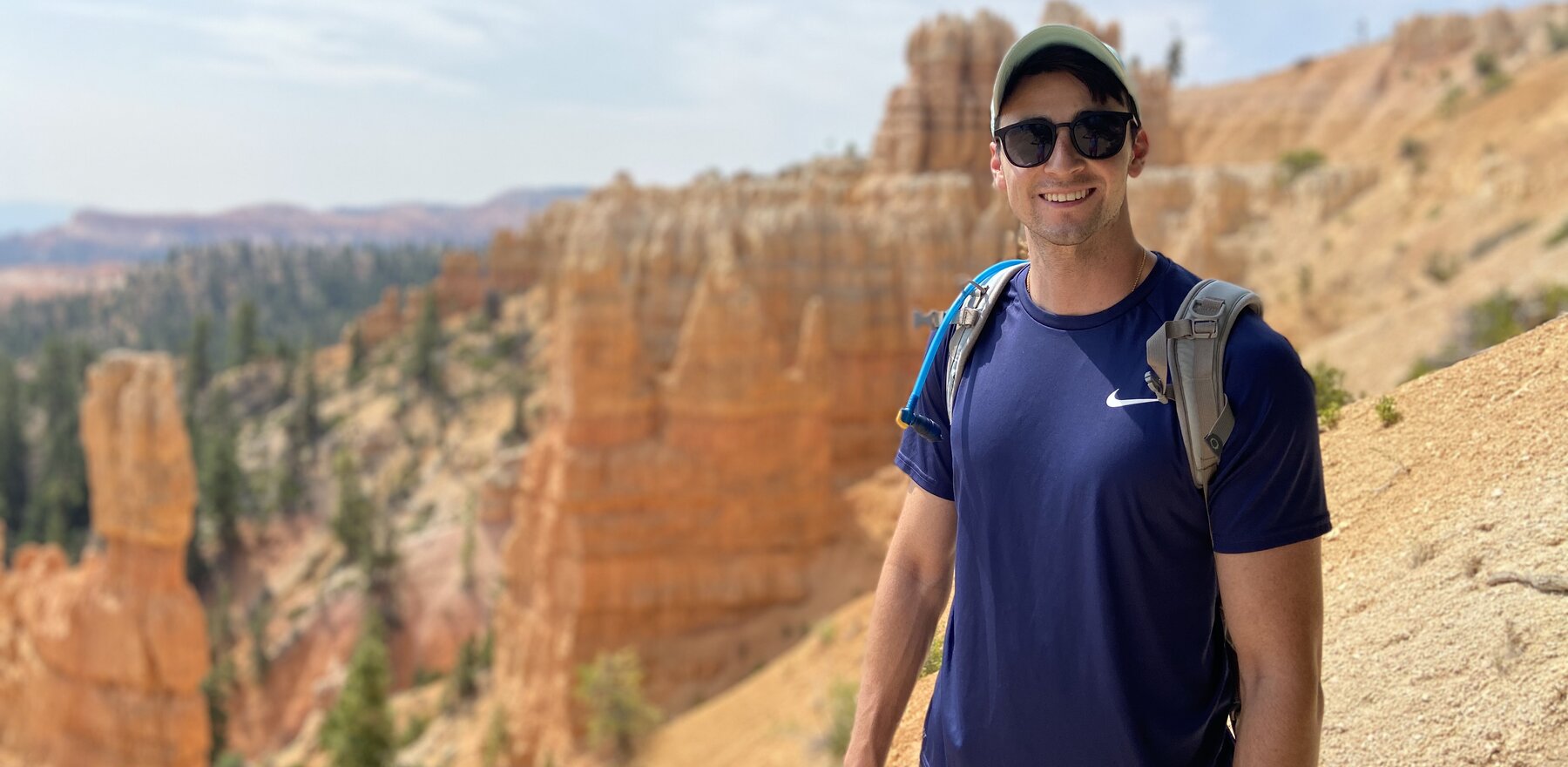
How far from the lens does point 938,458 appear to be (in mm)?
2949

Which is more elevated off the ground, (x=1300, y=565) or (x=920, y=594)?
(x=1300, y=565)

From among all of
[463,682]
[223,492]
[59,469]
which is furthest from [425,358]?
[463,682]

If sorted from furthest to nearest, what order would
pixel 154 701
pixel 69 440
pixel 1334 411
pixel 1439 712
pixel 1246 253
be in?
1. pixel 69 440
2. pixel 1246 253
3. pixel 154 701
4. pixel 1334 411
5. pixel 1439 712

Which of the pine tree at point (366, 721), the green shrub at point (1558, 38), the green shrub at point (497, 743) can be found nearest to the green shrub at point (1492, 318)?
the green shrub at point (497, 743)

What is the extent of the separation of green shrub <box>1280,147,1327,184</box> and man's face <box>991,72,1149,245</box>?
34.2 metres

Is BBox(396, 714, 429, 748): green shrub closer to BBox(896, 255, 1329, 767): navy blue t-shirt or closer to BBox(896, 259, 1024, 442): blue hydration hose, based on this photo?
BBox(896, 259, 1024, 442): blue hydration hose

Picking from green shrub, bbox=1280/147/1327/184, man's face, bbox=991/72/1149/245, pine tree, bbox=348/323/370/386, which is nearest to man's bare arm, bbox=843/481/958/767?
man's face, bbox=991/72/1149/245

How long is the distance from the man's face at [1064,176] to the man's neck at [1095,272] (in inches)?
1.3

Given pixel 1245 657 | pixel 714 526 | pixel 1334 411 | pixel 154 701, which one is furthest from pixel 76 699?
pixel 1245 657

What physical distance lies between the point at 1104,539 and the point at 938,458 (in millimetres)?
623

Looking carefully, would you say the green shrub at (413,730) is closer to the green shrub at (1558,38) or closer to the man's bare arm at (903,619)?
the man's bare arm at (903,619)

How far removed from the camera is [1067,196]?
2.59 metres

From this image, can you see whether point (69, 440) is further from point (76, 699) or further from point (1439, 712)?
point (1439, 712)

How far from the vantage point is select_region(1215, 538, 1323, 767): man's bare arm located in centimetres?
226
